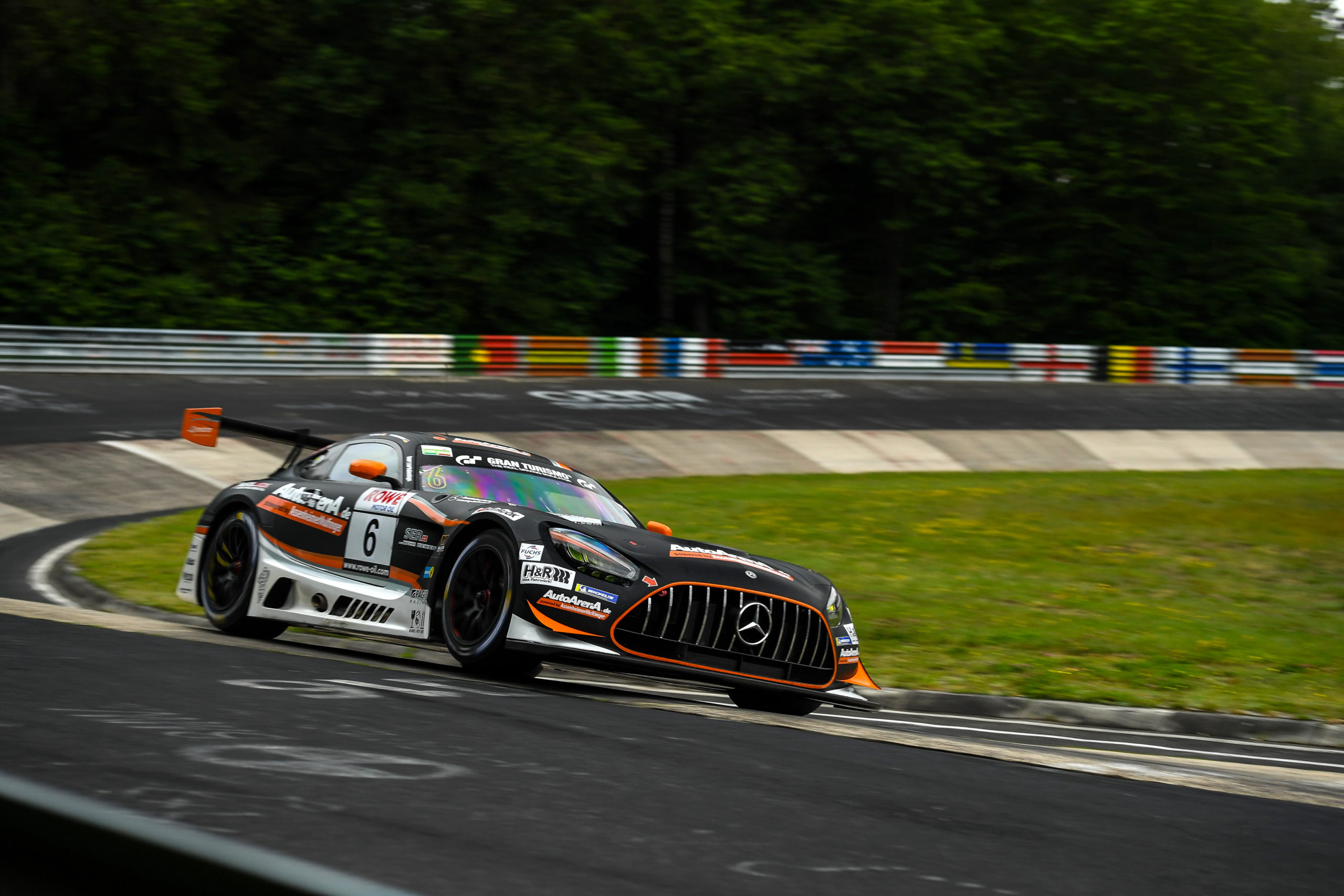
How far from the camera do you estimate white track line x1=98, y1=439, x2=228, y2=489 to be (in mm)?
20141

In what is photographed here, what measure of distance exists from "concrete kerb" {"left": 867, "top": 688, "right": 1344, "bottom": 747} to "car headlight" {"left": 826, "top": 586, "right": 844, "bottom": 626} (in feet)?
2.90

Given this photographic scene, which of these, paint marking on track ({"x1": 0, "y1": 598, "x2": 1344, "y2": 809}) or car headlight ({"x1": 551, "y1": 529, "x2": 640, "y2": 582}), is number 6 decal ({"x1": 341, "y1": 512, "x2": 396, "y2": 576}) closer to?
paint marking on track ({"x1": 0, "y1": 598, "x2": 1344, "y2": 809})

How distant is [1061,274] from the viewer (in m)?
50.1

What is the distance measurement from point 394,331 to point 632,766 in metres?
36.5

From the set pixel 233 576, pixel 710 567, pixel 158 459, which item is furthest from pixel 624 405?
pixel 710 567

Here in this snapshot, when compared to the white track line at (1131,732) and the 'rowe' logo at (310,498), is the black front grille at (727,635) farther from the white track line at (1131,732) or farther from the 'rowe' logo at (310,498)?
the 'rowe' logo at (310,498)

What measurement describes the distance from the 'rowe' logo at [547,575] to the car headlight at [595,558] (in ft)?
0.27

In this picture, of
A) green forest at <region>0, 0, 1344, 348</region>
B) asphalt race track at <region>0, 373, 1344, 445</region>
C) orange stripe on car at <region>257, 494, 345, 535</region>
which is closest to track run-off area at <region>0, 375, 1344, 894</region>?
orange stripe on car at <region>257, 494, 345, 535</region>

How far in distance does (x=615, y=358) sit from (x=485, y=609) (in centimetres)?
2607

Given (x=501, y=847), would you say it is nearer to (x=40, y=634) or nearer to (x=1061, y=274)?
(x=40, y=634)

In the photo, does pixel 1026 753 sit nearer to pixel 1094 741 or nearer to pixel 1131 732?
pixel 1094 741

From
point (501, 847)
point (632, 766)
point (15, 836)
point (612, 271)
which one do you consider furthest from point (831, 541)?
point (612, 271)

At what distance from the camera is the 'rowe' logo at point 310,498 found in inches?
347

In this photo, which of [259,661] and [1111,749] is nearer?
[259,661]
